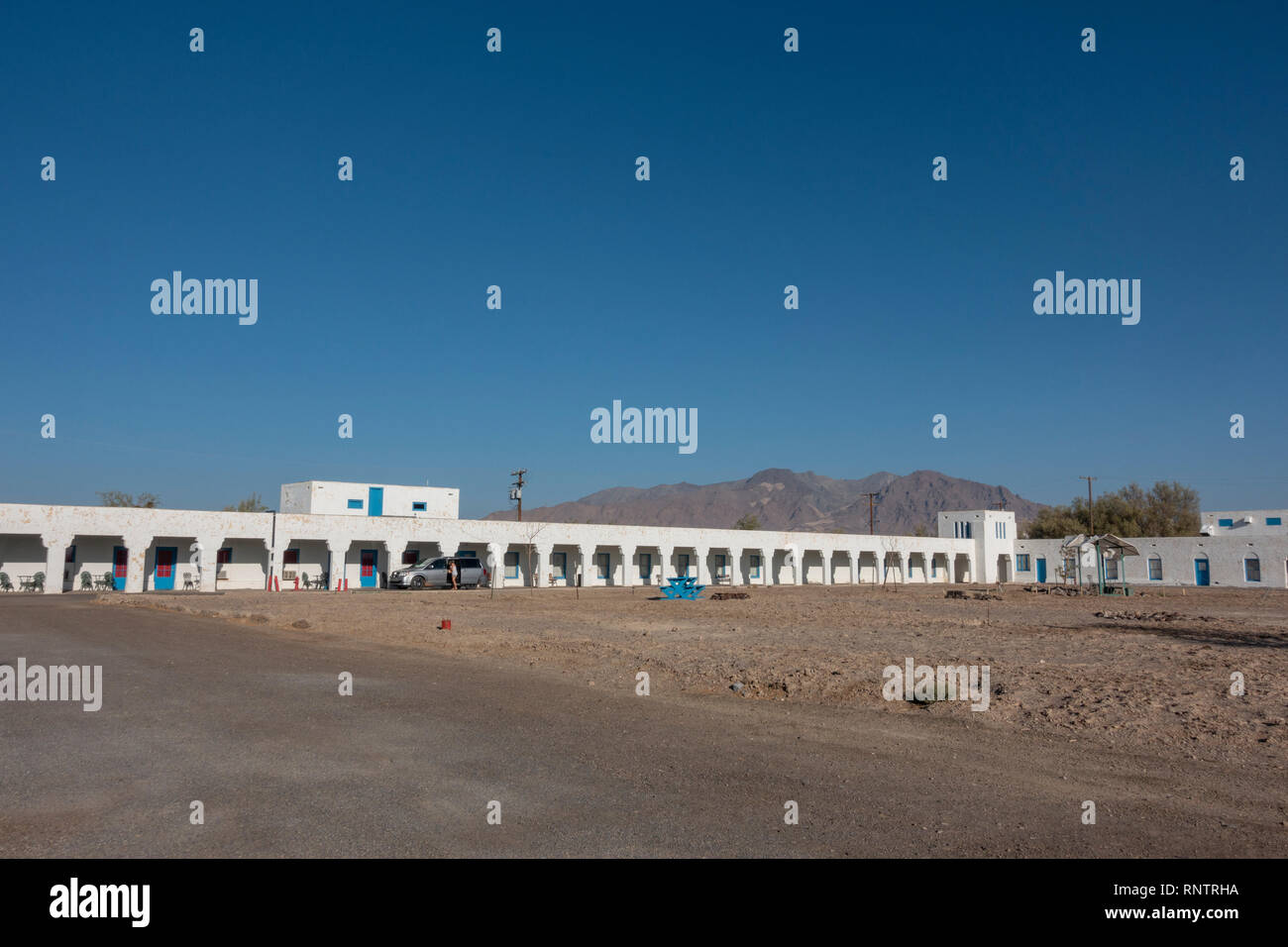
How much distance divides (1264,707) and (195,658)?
15.8 m

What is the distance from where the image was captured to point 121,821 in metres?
5.45

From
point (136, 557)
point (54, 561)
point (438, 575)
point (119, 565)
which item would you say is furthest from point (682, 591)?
point (54, 561)

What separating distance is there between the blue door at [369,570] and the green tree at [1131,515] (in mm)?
68762

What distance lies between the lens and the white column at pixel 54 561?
38562mm

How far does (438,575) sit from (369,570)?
5.20 meters

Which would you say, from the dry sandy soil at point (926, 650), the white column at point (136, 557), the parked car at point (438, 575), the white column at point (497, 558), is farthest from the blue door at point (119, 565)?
the white column at point (497, 558)

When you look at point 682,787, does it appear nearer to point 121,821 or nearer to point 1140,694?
point 121,821

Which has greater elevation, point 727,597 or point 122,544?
point 122,544

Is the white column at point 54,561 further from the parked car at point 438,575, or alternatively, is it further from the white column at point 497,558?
the white column at point 497,558
